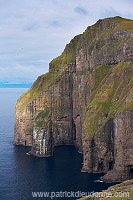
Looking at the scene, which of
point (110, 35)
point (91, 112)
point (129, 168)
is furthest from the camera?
point (110, 35)

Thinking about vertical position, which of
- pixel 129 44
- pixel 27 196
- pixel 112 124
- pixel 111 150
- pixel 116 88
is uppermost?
pixel 129 44

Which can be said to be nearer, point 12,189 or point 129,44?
point 12,189

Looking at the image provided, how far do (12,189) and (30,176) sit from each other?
1685cm

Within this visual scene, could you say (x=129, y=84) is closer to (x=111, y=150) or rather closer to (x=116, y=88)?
(x=116, y=88)

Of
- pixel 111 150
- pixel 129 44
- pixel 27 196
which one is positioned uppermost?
pixel 129 44

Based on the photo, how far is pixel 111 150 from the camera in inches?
6452

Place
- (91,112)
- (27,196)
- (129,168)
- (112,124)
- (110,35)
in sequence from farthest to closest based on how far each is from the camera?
(110,35), (91,112), (112,124), (129,168), (27,196)

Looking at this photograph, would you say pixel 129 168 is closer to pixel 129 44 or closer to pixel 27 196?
pixel 27 196

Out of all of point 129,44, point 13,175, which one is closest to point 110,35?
point 129,44

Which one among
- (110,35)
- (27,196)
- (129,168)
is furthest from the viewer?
(110,35)

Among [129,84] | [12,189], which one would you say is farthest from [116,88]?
[12,189]

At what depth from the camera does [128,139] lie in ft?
500

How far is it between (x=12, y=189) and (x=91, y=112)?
58.5m

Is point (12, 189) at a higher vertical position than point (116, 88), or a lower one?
lower
